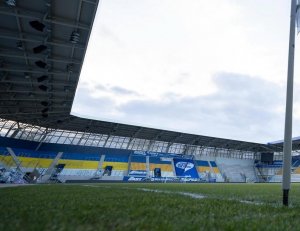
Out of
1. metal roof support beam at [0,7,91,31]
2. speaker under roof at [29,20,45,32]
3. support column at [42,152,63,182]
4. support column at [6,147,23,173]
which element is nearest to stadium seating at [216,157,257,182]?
support column at [42,152,63,182]

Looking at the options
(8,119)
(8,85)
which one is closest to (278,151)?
(8,119)

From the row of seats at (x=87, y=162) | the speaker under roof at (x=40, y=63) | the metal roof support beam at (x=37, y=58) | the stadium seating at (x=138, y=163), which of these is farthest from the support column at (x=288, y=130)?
the stadium seating at (x=138, y=163)

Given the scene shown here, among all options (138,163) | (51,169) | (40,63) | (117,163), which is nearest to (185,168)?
(138,163)

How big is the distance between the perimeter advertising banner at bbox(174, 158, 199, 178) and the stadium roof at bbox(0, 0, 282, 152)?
35.8m

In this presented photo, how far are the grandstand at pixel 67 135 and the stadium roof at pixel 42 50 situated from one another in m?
0.05

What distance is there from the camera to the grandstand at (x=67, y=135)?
1769 centimetres

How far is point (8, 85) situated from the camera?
2953cm

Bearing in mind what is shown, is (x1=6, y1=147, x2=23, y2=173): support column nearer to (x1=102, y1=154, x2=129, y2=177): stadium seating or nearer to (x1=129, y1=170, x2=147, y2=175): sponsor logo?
(x1=102, y1=154, x2=129, y2=177): stadium seating

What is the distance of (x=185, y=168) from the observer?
238 feet

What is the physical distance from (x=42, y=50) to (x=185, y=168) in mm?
58113

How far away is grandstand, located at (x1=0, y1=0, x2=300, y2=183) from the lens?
1769 cm

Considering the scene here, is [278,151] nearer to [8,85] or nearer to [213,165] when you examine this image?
[213,165]

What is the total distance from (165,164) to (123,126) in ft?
53.1

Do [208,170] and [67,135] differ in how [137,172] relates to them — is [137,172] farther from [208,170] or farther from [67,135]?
[208,170]
